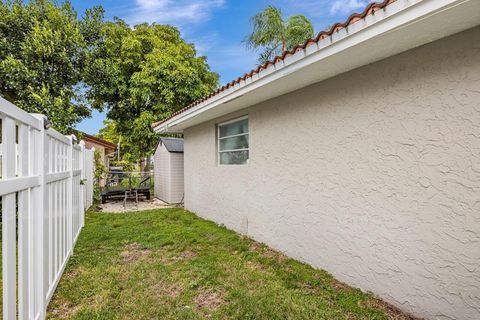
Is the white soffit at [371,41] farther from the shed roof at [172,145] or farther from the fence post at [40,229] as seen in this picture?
the shed roof at [172,145]

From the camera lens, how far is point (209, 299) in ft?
10.6

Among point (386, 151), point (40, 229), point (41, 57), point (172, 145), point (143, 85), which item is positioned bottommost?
point (40, 229)

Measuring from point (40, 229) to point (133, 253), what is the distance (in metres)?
2.64

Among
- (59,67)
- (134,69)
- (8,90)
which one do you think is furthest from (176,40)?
(8,90)

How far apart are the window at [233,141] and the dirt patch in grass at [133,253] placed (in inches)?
103

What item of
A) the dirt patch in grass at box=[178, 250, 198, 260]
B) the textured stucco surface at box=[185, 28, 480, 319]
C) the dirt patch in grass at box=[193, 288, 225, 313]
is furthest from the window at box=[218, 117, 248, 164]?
the dirt patch in grass at box=[193, 288, 225, 313]

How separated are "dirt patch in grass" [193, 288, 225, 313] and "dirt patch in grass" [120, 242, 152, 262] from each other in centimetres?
168

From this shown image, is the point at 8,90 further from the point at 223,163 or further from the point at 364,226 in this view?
the point at 364,226

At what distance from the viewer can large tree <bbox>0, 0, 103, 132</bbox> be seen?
10.2 meters

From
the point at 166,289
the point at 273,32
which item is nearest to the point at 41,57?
the point at 273,32

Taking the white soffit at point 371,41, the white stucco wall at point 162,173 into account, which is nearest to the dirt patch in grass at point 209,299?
the white soffit at point 371,41

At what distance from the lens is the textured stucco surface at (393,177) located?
249cm

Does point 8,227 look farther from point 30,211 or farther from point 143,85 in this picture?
point 143,85

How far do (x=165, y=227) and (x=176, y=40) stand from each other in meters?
17.1
